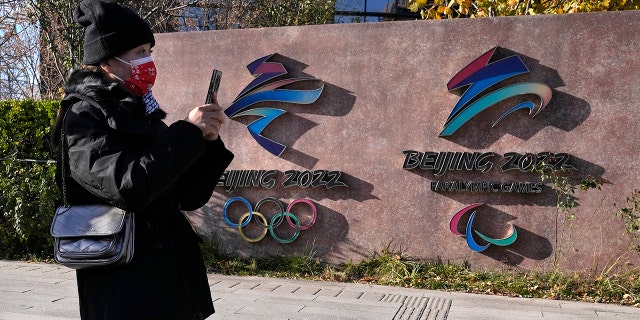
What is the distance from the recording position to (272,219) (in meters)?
7.73

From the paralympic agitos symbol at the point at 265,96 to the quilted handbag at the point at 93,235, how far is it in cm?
560

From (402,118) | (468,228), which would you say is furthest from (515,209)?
(402,118)

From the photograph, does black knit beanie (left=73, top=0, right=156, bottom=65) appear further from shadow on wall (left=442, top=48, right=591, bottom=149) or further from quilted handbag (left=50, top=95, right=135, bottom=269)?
shadow on wall (left=442, top=48, right=591, bottom=149)

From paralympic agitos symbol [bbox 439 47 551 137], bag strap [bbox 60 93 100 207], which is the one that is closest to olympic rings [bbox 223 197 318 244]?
paralympic agitos symbol [bbox 439 47 551 137]

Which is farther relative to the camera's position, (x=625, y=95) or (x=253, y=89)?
(x=253, y=89)

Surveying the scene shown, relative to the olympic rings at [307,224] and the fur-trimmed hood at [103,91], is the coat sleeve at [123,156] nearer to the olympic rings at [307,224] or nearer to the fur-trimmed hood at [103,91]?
the fur-trimmed hood at [103,91]

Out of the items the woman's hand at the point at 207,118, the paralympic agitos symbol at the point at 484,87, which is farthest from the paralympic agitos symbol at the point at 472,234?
the woman's hand at the point at 207,118

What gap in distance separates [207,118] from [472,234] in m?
5.41

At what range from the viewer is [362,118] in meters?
7.53

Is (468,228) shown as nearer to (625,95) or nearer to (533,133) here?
(533,133)

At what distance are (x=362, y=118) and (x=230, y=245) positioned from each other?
7.04 feet

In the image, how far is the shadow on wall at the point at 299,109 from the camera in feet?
25.0

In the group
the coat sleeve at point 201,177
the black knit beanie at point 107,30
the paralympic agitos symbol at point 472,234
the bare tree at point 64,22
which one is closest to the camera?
the black knit beanie at point 107,30

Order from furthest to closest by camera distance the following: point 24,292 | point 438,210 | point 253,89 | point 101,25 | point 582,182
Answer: point 253,89 → point 438,210 → point 582,182 → point 24,292 → point 101,25
